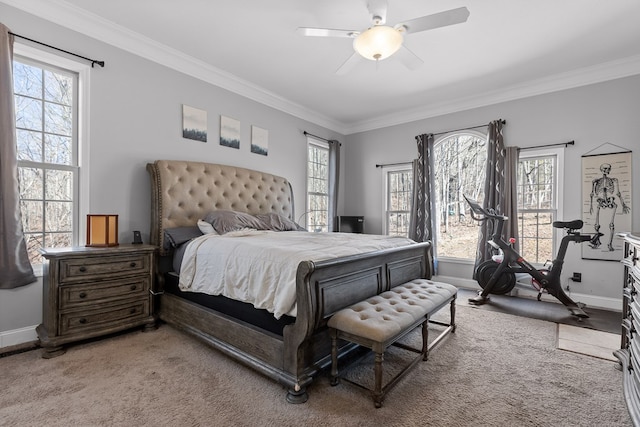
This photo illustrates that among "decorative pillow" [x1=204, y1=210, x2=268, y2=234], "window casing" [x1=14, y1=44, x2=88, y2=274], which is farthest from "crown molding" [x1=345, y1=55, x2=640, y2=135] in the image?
"window casing" [x1=14, y1=44, x2=88, y2=274]

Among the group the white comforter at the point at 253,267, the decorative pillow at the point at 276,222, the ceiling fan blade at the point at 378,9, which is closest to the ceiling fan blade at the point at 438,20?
the ceiling fan blade at the point at 378,9

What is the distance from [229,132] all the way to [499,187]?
399 cm

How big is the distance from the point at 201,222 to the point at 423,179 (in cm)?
366

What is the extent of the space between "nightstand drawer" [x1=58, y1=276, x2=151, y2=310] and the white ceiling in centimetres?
241

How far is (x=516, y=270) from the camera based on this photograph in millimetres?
3830

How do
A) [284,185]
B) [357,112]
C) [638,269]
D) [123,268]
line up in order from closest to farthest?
[638,269] < [123,268] < [284,185] < [357,112]

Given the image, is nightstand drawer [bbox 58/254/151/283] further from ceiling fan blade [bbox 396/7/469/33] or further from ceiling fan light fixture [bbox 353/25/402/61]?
ceiling fan blade [bbox 396/7/469/33]

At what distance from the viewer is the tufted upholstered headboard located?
10.8 ft

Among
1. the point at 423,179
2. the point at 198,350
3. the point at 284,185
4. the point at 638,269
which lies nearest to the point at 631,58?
the point at 423,179

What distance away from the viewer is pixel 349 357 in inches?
91.2

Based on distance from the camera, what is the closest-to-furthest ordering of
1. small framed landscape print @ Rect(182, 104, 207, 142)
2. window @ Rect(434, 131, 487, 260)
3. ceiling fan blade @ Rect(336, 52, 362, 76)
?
ceiling fan blade @ Rect(336, 52, 362, 76) < small framed landscape print @ Rect(182, 104, 207, 142) < window @ Rect(434, 131, 487, 260)

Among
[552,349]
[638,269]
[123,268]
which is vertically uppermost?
[638,269]

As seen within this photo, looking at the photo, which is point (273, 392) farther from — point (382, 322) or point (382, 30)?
point (382, 30)

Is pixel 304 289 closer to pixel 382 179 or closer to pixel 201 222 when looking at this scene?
pixel 201 222
